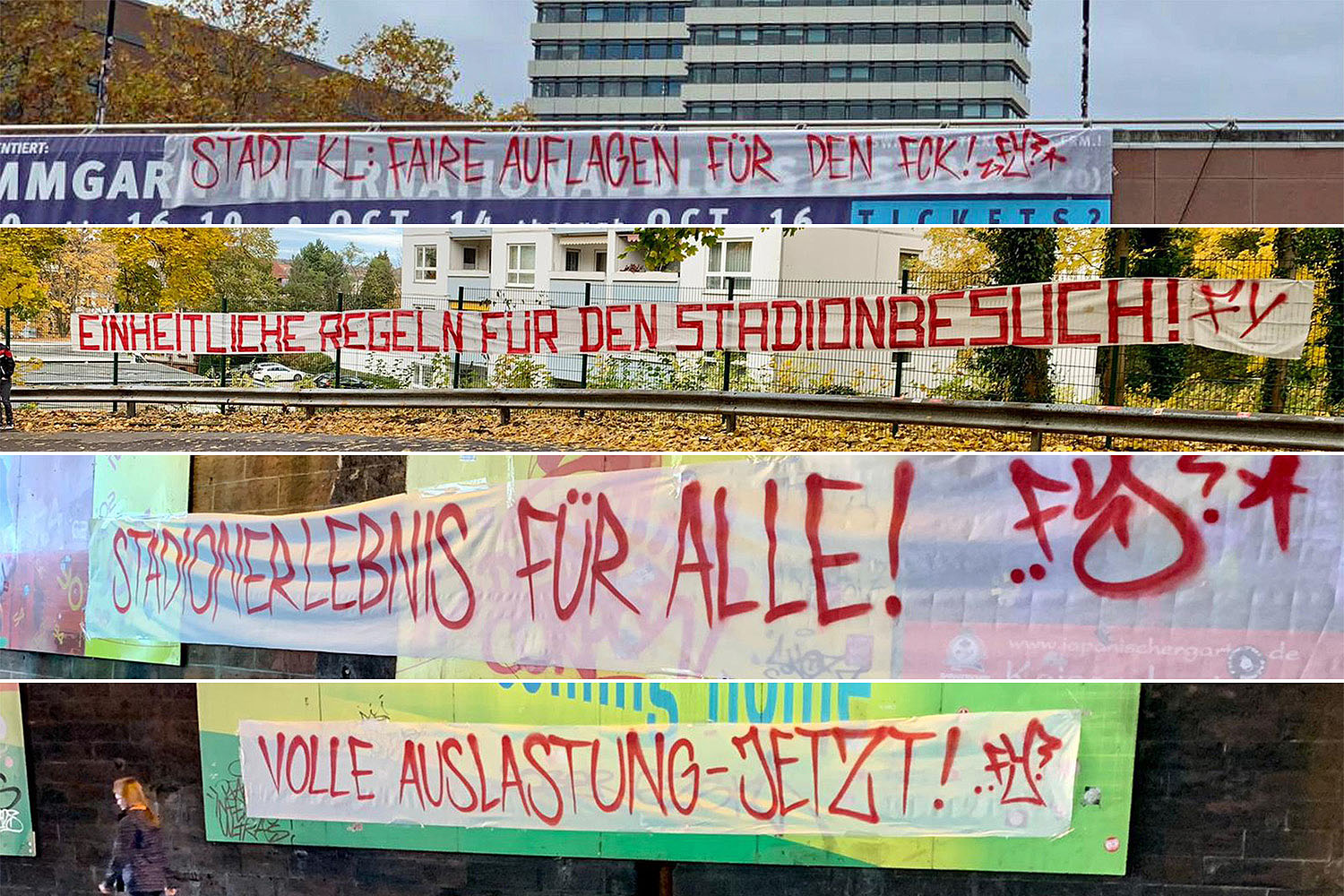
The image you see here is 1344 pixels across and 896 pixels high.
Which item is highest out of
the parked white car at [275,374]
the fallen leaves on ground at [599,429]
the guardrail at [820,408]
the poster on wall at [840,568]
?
the parked white car at [275,374]

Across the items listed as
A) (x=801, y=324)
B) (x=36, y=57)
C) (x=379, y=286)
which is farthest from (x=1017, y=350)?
(x=36, y=57)

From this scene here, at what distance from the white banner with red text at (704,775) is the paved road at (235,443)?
1889mm

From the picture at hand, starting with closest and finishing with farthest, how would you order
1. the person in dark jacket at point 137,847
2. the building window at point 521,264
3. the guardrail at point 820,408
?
1. the guardrail at point 820,408
2. the building window at point 521,264
3. the person in dark jacket at point 137,847

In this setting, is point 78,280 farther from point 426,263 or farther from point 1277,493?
point 1277,493

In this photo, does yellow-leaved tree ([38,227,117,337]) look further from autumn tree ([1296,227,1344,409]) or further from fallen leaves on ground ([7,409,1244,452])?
autumn tree ([1296,227,1344,409])

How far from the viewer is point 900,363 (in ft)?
27.9

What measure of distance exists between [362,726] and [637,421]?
9.34 ft

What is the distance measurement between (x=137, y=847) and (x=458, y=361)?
175 inches

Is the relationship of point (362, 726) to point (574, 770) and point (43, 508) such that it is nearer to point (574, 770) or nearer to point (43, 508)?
point (574, 770)

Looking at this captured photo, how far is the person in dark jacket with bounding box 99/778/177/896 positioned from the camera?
9250 millimetres

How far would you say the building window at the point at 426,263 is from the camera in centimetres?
887

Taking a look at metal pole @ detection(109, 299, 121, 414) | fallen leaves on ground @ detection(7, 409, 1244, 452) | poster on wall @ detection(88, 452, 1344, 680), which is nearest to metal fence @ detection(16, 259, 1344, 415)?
fallen leaves on ground @ detection(7, 409, 1244, 452)

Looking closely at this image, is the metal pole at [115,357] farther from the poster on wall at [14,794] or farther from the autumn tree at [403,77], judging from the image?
the autumn tree at [403,77]

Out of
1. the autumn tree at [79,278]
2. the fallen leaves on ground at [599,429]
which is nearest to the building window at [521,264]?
the fallen leaves on ground at [599,429]
